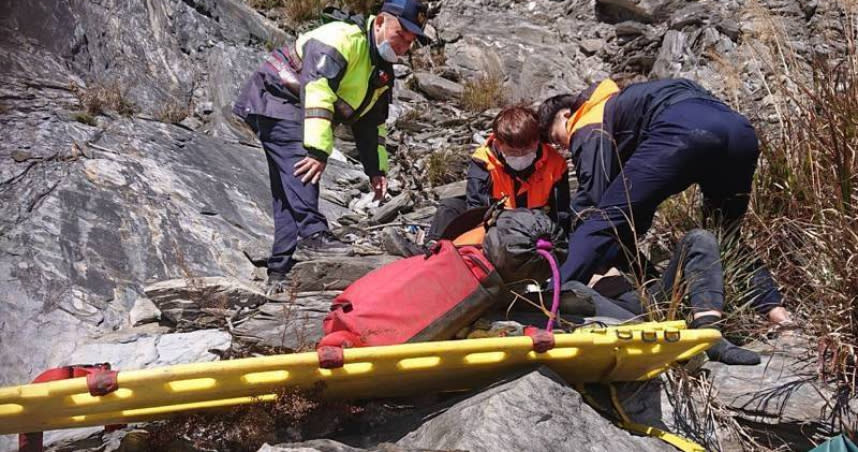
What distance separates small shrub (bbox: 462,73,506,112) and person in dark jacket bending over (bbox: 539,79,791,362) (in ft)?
17.1

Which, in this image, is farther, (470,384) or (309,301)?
(309,301)

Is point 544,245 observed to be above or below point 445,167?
above

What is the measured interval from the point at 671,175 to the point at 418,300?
135 cm

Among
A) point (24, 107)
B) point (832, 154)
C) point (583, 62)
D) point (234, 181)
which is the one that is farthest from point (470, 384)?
point (583, 62)

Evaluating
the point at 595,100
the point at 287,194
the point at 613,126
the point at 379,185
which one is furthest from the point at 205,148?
the point at 613,126

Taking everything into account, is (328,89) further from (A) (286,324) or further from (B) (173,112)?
(B) (173,112)

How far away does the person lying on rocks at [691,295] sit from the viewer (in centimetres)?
300

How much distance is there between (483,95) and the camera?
29.3 ft

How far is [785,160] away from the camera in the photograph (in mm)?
3879

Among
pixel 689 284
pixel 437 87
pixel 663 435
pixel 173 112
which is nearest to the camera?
Result: pixel 663 435

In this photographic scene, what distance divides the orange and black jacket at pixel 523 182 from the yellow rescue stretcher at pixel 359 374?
1.28 m

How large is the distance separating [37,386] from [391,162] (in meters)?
5.78

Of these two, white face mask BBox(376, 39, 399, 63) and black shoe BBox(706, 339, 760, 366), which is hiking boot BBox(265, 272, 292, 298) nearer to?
white face mask BBox(376, 39, 399, 63)

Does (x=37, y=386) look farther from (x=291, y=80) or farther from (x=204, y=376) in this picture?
(x=291, y=80)
